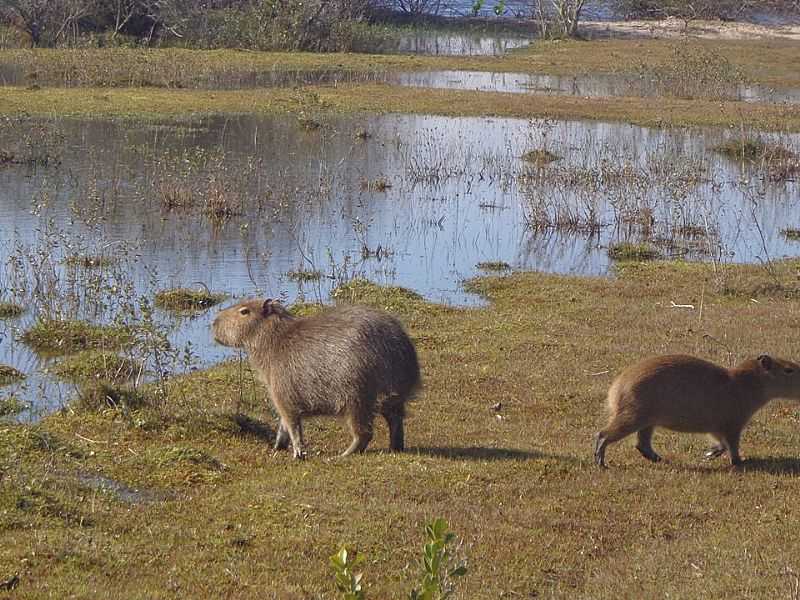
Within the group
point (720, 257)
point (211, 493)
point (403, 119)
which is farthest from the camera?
point (403, 119)

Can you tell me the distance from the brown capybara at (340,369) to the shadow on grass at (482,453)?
0.70ft

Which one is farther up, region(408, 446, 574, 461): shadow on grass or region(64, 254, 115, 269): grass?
region(408, 446, 574, 461): shadow on grass

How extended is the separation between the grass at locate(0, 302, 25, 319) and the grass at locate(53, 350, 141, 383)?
176 centimetres

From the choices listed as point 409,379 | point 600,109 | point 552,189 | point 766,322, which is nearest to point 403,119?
point 600,109

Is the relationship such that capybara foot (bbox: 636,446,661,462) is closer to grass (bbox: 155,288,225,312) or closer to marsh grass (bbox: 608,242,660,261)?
grass (bbox: 155,288,225,312)

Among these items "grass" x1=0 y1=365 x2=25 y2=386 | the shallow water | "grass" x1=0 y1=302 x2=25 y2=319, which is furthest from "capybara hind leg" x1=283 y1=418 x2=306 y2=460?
the shallow water

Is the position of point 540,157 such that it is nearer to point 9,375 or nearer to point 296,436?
point 9,375

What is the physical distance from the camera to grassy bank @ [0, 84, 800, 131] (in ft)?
83.6

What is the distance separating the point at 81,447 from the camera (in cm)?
730

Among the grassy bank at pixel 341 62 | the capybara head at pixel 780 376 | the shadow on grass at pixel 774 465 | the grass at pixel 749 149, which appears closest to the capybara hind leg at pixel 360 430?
the shadow on grass at pixel 774 465

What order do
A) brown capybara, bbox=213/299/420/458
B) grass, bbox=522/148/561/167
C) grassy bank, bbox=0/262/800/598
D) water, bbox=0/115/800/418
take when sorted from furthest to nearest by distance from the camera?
grass, bbox=522/148/561/167 → water, bbox=0/115/800/418 → brown capybara, bbox=213/299/420/458 → grassy bank, bbox=0/262/800/598

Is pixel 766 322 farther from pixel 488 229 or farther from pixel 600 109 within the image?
pixel 600 109

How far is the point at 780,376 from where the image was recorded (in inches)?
299

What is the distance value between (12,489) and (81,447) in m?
1.42
